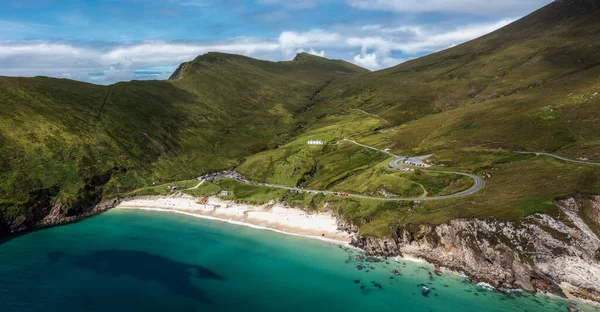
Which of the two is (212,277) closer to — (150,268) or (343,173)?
(150,268)

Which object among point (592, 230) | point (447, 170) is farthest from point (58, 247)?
point (592, 230)

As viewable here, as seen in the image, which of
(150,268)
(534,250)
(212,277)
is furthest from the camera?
(150,268)

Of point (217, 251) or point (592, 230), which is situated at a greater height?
point (592, 230)

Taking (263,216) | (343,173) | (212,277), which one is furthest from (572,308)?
(263,216)

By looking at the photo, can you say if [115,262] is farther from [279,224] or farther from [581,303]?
[581,303]

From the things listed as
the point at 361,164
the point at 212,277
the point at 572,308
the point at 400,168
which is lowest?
the point at 212,277

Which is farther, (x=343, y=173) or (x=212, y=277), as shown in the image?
(x=343, y=173)
